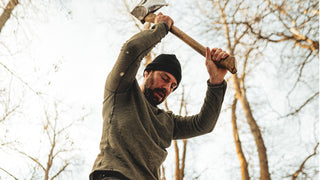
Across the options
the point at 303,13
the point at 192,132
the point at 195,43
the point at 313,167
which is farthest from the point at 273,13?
the point at 192,132

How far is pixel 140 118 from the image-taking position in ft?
5.54

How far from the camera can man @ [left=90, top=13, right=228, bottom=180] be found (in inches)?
57.1

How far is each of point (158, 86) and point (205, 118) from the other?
48cm

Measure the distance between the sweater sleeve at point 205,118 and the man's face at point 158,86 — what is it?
0.83 ft

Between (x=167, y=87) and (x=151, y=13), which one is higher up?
(x=151, y=13)

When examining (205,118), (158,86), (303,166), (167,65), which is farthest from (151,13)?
(303,166)

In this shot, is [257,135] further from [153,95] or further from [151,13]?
[153,95]

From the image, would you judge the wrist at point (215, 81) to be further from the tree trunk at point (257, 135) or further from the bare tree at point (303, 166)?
the bare tree at point (303, 166)

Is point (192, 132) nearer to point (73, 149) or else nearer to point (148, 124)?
point (148, 124)

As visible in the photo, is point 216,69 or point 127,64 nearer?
point 127,64

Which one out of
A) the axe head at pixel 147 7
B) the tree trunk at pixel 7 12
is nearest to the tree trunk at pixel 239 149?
the axe head at pixel 147 7

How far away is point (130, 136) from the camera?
151 cm

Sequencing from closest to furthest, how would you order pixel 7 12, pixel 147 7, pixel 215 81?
pixel 215 81
pixel 147 7
pixel 7 12

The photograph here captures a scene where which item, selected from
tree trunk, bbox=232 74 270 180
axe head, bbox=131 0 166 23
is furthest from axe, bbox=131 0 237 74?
tree trunk, bbox=232 74 270 180
